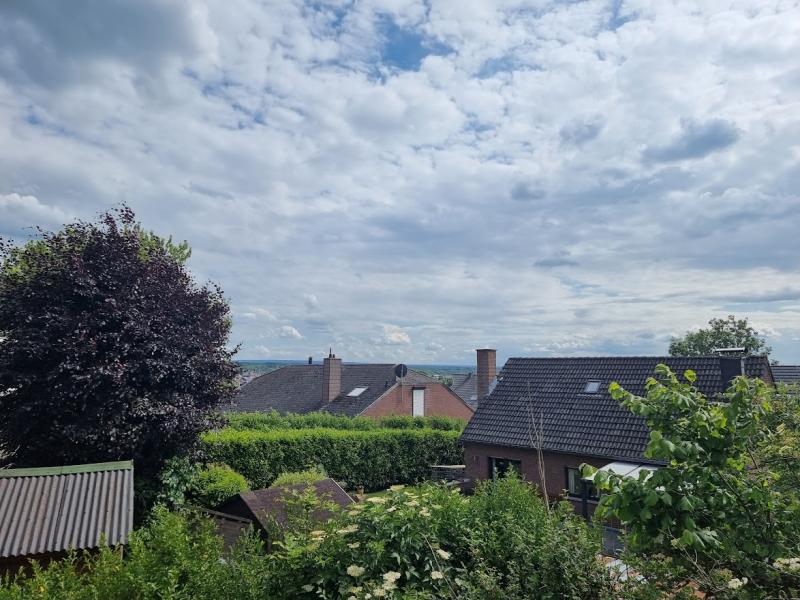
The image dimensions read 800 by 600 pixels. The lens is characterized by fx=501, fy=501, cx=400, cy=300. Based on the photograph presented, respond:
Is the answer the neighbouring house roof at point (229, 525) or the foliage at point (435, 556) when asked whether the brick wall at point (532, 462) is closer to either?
the neighbouring house roof at point (229, 525)

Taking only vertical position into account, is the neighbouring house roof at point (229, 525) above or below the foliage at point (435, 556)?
below

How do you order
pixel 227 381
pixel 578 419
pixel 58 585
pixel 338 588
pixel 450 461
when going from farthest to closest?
pixel 450 461 < pixel 578 419 < pixel 227 381 < pixel 338 588 < pixel 58 585

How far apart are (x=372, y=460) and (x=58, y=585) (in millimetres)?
19893

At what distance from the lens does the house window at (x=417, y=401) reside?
116ft

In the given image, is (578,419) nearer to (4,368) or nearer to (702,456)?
(702,456)

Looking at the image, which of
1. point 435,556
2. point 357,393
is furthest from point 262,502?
point 357,393

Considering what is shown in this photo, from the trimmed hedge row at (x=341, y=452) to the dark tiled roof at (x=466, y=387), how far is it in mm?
27304

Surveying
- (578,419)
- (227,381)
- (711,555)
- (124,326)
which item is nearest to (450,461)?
(578,419)

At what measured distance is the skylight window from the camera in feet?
65.0

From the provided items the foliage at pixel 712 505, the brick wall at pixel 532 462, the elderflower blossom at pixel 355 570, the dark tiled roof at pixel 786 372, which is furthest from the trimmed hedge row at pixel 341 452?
the dark tiled roof at pixel 786 372

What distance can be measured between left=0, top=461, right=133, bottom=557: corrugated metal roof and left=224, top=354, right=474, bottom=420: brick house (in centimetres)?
2488

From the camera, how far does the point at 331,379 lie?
35.7 m

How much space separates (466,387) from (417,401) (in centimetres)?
2455

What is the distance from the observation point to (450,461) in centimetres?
2572
